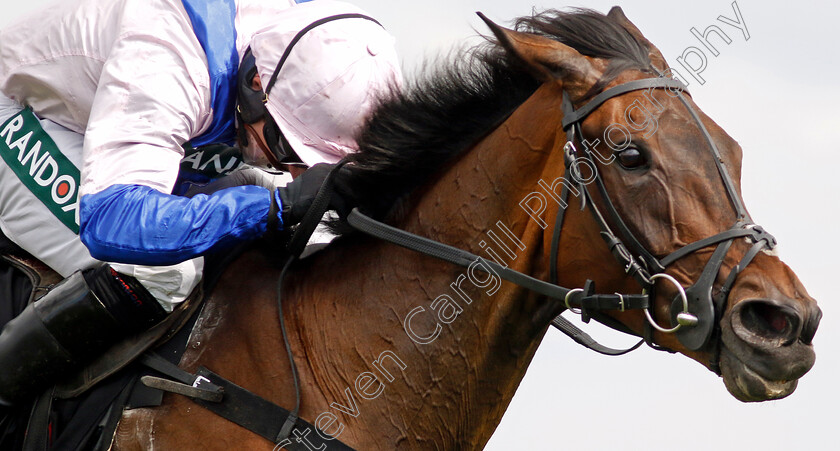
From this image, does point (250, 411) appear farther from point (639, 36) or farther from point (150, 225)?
point (639, 36)

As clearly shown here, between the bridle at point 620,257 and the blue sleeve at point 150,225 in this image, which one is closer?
the bridle at point 620,257

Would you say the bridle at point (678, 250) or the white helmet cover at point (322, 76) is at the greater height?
the bridle at point (678, 250)

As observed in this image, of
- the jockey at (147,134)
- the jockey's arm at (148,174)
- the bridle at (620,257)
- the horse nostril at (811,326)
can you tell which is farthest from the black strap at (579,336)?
the jockey's arm at (148,174)

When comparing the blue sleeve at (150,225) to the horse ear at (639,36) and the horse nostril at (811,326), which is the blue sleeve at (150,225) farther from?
the horse nostril at (811,326)

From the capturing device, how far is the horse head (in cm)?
254

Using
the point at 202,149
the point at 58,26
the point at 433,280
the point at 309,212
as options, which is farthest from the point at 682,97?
the point at 58,26

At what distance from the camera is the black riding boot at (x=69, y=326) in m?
3.22

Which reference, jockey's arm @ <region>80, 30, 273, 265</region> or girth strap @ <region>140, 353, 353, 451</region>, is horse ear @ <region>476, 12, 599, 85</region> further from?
girth strap @ <region>140, 353, 353, 451</region>

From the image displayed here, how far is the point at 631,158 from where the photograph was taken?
109 inches

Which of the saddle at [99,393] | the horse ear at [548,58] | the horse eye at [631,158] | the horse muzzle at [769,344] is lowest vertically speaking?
the saddle at [99,393]

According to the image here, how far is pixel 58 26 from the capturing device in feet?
11.6

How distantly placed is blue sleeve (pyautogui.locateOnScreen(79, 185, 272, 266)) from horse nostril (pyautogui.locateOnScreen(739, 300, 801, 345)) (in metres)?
1.63

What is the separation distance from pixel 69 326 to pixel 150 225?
510 mm

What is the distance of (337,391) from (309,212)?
610 mm
